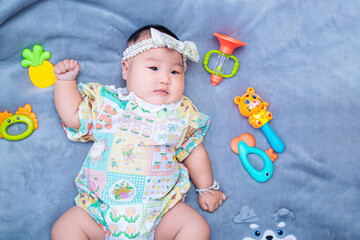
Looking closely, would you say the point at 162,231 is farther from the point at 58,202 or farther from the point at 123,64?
the point at 123,64

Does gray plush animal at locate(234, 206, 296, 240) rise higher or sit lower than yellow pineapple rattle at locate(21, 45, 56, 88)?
lower

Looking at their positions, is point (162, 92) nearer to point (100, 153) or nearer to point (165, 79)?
point (165, 79)

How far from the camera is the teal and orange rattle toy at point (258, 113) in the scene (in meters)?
1.54

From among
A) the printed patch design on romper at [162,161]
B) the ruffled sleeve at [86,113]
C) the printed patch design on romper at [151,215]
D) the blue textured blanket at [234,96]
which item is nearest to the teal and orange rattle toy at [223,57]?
the blue textured blanket at [234,96]

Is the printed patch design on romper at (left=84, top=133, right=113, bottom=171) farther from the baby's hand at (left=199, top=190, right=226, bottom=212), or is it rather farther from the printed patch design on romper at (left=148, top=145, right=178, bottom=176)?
the baby's hand at (left=199, top=190, right=226, bottom=212)

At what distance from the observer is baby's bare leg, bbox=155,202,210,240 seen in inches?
52.0

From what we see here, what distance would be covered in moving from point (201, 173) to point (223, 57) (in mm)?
564

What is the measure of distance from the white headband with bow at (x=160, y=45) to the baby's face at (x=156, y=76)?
0.07 ft

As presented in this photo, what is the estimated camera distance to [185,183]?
146cm

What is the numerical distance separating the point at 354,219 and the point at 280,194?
343mm

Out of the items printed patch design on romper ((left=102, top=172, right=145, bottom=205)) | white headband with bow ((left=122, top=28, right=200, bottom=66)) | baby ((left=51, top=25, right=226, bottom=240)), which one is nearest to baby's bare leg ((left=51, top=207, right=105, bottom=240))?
baby ((left=51, top=25, right=226, bottom=240))

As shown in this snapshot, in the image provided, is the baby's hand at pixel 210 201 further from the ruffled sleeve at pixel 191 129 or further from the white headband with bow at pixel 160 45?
the white headband with bow at pixel 160 45

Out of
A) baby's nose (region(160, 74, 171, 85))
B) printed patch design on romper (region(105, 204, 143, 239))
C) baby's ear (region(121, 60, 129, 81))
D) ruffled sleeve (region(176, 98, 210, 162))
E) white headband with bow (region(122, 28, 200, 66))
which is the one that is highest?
white headband with bow (region(122, 28, 200, 66))

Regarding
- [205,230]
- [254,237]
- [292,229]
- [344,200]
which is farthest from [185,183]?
[344,200]
